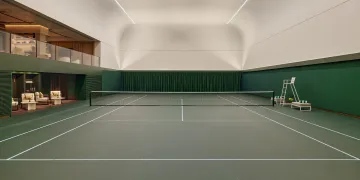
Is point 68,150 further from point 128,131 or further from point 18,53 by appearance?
point 18,53

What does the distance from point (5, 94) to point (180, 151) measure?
1072 cm

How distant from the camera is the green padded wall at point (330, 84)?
13.4 metres

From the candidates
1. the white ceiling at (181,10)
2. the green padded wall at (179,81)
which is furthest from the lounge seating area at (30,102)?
the green padded wall at (179,81)

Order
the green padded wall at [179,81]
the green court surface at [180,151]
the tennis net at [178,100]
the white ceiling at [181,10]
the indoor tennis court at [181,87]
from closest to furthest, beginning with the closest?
the green court surface at [180,151]
the indoor tennis court at [181,87]
the tennis net at [178,100]
the white ceiling at [181,10]
the green padded wall at [179,81]

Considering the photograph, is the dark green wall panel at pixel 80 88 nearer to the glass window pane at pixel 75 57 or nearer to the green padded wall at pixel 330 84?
the glass window pane at pixel 75 57

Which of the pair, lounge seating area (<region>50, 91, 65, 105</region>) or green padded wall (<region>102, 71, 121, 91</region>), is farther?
green padded wall (<region>102, 71, 121, 91</region>)

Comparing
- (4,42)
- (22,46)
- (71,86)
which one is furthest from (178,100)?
(4,42)

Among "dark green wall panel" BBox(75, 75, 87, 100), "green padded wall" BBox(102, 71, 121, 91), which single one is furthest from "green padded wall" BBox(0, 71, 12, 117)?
"green padded wall" BBox(102, 71, 121, 91)

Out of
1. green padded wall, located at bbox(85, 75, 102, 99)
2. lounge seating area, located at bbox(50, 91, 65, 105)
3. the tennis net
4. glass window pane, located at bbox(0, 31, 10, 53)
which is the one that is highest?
glass window pane, located at bbox(0, 31, 10, 53)

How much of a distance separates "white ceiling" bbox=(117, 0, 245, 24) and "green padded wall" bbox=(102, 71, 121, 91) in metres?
7.06

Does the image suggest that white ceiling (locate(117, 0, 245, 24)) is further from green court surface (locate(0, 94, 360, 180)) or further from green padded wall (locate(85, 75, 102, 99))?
green court surface (locate(0, 94, 360, 180))

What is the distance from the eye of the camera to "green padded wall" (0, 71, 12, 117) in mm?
12734

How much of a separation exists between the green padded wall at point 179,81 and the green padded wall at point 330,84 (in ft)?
48.7

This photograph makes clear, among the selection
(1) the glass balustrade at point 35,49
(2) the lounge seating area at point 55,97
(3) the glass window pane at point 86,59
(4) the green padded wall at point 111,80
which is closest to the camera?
(1) the glass balustrade at point 35,49
